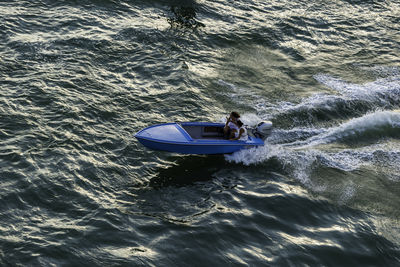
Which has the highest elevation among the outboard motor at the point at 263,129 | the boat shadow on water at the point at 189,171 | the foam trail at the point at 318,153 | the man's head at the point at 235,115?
the man's head at the point at 235,115

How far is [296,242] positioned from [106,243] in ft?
19.0

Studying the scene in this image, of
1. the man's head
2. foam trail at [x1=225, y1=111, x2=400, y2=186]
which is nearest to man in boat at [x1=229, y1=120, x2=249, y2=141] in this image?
the man's head

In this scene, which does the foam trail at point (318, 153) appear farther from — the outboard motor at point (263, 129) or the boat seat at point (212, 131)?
the boat seat at point (212, 131)

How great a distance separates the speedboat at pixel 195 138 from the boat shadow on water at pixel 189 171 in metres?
0.49

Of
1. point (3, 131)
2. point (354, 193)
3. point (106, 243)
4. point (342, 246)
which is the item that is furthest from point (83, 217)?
point (354, 193)

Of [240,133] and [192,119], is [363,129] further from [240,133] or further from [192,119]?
[192,119]

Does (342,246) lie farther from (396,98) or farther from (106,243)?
(396,98)

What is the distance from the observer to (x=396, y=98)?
23109 millimetres

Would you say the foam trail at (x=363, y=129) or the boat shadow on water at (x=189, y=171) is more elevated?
the foam trail at (x=363, y=129)

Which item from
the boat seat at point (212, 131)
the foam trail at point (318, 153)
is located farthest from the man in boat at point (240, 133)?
the boat seat at point (212, 131)

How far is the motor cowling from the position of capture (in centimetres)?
1833

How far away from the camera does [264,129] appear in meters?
18.4

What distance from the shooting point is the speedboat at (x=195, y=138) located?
664 inches

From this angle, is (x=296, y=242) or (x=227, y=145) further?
(x=227, y=145)
